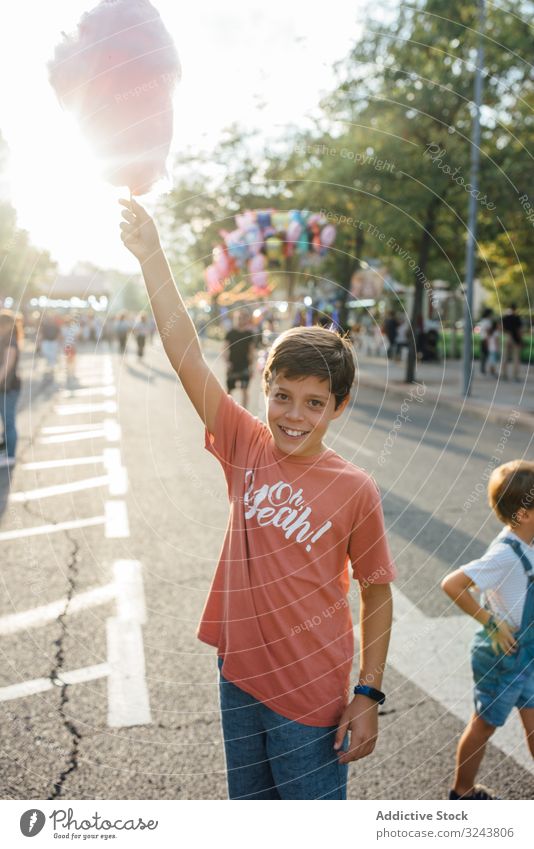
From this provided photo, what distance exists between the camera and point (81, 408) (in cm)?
1522

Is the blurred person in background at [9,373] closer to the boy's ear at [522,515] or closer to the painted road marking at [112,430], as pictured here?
the painted road marking at [112,430]

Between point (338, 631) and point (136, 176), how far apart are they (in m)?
1.15

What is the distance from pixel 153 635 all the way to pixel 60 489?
13.3ft

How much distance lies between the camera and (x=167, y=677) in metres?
3.84

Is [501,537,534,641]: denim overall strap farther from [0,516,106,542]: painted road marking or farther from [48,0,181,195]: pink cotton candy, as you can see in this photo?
[0,516,106,542]: painted road marking

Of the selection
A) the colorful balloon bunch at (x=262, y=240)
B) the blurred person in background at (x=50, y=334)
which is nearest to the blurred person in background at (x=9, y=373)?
the colorful balloon bunch at (x=262, y=240)

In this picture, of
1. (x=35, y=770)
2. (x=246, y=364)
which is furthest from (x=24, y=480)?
(x=35, y=770)

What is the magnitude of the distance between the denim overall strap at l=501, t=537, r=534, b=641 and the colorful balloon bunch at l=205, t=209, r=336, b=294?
2824 mm

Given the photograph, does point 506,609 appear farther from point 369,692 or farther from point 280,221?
point 280,221

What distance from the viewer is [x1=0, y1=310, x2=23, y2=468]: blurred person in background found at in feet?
27.7

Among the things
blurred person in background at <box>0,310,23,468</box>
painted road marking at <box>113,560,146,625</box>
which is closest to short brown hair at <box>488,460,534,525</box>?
painted road marking at <box>113,560,146,625</box>

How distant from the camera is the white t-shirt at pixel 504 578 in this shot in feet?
8.69

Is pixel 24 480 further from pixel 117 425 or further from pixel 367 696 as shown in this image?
pixel 367 696

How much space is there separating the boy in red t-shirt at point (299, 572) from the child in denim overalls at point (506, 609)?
825mm
